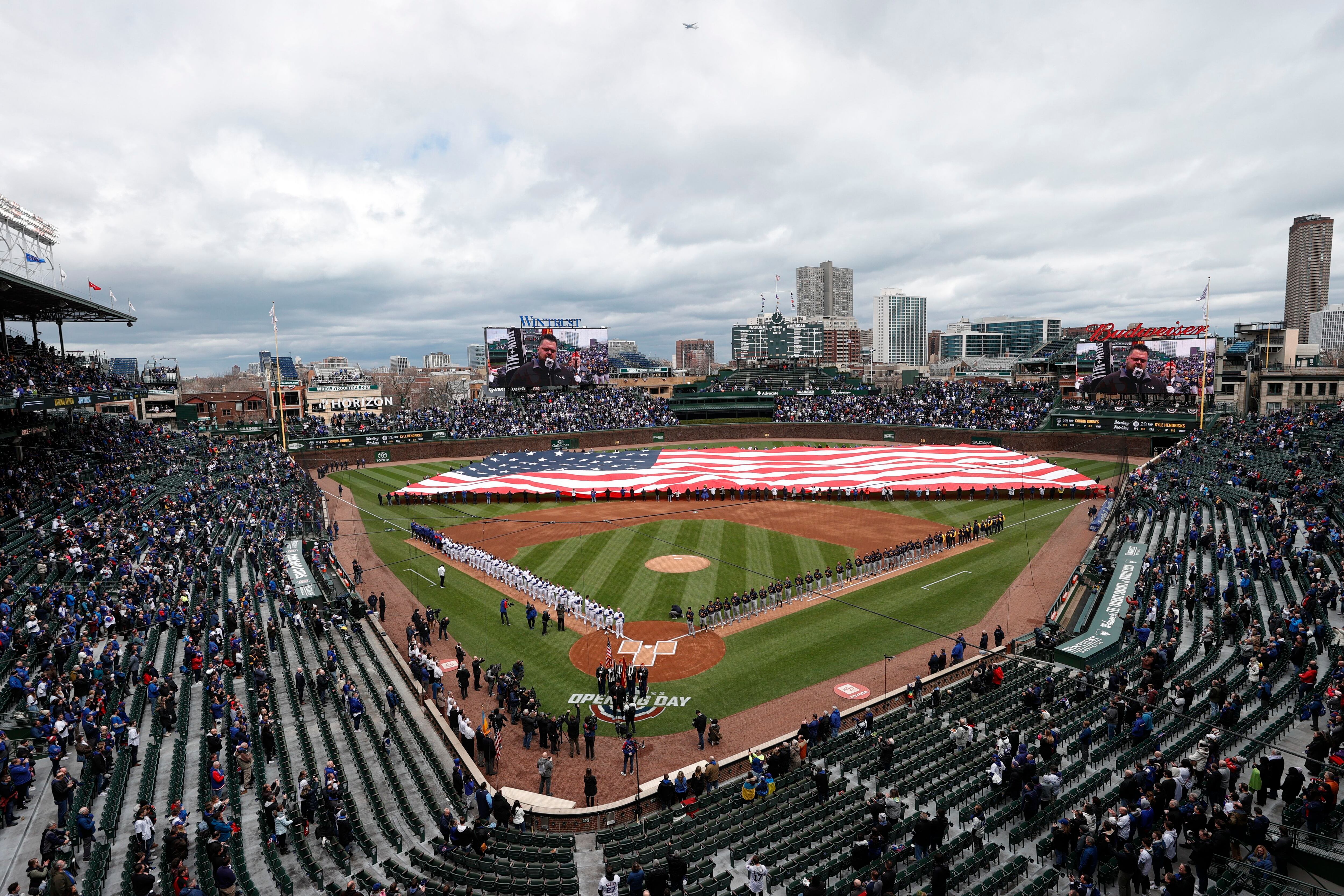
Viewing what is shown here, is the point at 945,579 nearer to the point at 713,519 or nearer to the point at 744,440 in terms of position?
the point at 713,519

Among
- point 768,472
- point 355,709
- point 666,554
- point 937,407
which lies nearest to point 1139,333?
point 937,407

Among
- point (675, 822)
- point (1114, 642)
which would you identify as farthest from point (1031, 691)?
point (675, 822)

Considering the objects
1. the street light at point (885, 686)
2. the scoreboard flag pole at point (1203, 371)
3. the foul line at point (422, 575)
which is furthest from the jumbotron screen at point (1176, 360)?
the foul line at point (422, 575)

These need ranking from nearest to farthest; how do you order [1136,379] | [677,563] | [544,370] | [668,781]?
[668,781] < [677,563] < [1136,379] < [544,370]

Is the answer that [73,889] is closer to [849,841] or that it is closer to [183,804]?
[183,804]

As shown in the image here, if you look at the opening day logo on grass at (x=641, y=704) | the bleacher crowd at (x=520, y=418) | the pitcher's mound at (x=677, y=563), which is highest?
the bleacher crowd at (x=520, y=418)

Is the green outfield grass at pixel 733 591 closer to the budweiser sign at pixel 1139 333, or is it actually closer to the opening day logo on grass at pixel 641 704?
the opening day logo on grass at pixel 641 704
